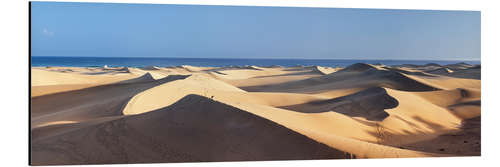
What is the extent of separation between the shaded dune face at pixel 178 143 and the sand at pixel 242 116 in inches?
0.6

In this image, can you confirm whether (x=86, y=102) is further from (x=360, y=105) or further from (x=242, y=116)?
(x=360, y=105)

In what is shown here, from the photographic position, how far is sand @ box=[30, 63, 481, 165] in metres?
6.11

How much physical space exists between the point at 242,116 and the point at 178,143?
105 centimetres

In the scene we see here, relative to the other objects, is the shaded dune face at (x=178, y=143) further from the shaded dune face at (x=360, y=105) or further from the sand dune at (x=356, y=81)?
the sand dune at (x=356, y=81)

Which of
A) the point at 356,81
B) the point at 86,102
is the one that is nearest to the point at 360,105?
the point at 356,81

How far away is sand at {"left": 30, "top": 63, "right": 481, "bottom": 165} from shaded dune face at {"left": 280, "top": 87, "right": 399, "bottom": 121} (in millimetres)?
25

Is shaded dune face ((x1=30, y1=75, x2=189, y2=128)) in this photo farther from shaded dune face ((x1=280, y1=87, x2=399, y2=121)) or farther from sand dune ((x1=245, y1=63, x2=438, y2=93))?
sand dune ((x1=245, y1=63, x2=438, y2=93))

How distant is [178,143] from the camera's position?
618cm

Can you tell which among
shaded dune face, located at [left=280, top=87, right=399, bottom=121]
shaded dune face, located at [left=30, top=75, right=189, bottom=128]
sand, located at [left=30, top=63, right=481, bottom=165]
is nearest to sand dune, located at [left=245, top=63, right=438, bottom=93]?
sand, located at [left=30, top=63, right=481, bottom=165]

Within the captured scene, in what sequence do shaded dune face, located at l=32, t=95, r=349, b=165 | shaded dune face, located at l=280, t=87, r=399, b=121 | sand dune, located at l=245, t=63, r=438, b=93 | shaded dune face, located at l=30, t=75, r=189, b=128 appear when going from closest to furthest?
shaded dune face, located at l=32, t=95, r=349, b=165 → shaded dune face, located at l=30, t=75, r=189, b=128 → shaded dune face, located at l=280, t=87, r=399, b=121 → sand dune, located at l=245, t=63, r=438, b=93

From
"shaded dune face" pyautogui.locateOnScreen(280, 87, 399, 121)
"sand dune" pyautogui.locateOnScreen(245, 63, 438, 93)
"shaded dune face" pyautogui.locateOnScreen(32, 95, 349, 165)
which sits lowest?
"shaded dune face" pyautogui.locateOnScreen(32, 95, 349, 165)

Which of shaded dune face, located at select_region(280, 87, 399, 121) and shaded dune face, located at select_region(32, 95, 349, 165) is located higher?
shaded dune face, located at select_region(280, 87, 399, 121)
